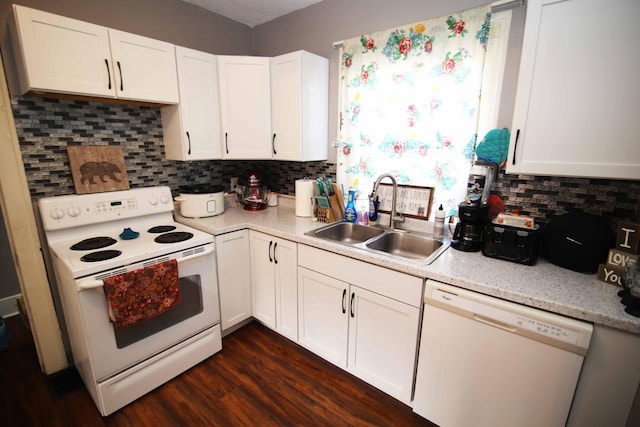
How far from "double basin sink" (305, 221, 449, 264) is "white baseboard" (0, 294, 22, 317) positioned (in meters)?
2.73

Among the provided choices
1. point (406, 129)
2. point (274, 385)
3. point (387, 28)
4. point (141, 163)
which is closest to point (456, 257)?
point (406, 129)

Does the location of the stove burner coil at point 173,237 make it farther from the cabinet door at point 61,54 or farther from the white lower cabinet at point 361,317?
the cabinet door at point 61,54

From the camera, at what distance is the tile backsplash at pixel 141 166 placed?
4.65ft

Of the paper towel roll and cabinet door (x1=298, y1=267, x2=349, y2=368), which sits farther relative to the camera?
the paper towel roll

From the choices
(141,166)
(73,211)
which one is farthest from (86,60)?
(73,211)

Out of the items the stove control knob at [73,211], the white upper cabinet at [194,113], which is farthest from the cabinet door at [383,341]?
the stove control knob at [73,211]

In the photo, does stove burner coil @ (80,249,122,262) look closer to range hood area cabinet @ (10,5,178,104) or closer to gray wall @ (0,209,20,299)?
range hood area cabinet @ (10,5,178,104)

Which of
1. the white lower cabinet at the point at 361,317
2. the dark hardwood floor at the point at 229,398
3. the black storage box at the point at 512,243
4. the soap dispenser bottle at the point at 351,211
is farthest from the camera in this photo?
the soap dispenser bottle at the point at 351,211

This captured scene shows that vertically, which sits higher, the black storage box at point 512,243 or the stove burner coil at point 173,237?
the black storage box at point 512,243

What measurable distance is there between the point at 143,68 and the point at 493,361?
2556mm

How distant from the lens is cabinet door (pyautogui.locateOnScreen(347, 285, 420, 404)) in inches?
58.7

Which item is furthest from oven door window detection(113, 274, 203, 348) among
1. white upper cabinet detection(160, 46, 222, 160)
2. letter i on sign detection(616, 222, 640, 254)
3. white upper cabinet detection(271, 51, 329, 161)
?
letter i on sign detection(616, 222, 640, 254)

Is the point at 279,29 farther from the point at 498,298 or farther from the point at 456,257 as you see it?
the point at 498,298

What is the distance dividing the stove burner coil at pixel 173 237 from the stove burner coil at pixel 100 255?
0.79 feet
